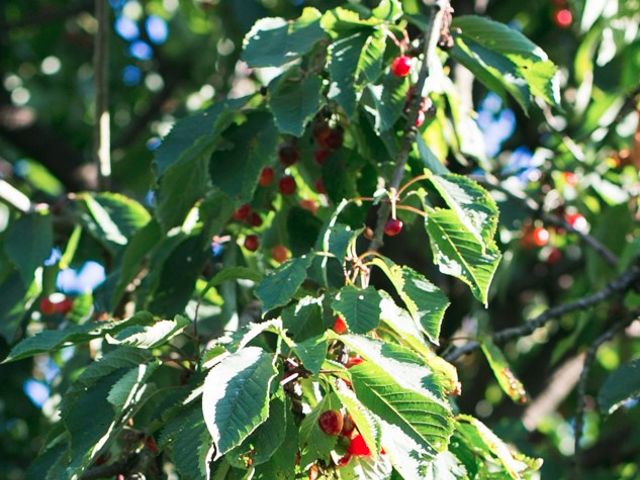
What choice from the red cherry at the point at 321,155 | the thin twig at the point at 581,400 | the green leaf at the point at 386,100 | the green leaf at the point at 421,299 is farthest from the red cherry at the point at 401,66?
the thin twig at the point at 581,400

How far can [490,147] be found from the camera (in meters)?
4.47

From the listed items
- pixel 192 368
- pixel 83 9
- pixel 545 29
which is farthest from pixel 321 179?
pixel 83 9

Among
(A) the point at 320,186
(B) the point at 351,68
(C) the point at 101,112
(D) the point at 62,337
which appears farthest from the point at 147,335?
(C) the point at 101,112

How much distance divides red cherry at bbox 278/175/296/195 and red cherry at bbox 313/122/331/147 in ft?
0.50

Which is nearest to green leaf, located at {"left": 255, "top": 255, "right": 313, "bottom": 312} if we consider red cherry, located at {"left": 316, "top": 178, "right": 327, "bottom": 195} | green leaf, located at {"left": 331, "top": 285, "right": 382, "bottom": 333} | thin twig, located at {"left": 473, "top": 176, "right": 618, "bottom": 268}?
green leaf, located at {"left": 331, "top": 285, "right": 382, "bottom": 333}

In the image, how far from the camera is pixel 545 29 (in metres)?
4.72

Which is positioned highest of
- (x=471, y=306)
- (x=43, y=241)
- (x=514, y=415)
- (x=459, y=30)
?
(x=459, y=30)

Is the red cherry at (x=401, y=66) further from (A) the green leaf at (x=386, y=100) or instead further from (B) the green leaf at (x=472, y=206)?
(B) the green leaf at (x=472, y=206)

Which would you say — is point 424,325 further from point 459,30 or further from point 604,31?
point 604,31

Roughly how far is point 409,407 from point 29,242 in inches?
58.8

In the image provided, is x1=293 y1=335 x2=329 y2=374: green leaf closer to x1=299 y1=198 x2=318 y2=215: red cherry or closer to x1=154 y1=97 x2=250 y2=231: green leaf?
x1=154 y1=97 x2=250 y2=231: green leaf

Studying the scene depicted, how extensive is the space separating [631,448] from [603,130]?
1.14m

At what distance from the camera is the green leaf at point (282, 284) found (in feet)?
6.19

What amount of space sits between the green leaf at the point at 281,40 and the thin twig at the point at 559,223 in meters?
0.96
